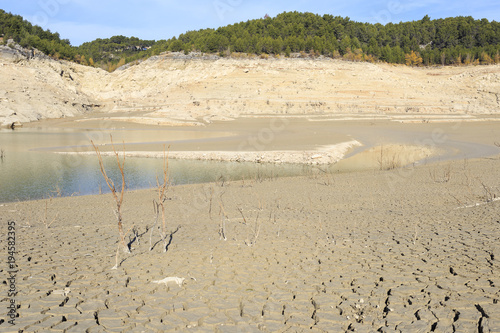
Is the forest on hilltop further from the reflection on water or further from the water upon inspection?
the reflection on water

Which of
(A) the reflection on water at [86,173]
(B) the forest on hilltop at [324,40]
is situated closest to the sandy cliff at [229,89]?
(B) the forest on hilltop at [324,40]

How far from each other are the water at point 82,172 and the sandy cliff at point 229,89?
18496 millimetres

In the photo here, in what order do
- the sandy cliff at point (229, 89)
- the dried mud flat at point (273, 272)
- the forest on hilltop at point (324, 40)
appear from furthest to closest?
the forest on hilltop at point (324, 40) → the sandy cliff at point (229, 89) → the dried mud flat at point (273, 272)

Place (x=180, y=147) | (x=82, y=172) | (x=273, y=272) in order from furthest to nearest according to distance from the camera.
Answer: (x=180, y=147), (x=82, y=172), (x=273, y=272)

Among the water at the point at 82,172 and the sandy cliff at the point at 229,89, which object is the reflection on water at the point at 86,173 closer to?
the water at the point at 82,172

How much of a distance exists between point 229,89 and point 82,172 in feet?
122

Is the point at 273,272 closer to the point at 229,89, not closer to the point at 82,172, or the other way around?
the point at 82,172

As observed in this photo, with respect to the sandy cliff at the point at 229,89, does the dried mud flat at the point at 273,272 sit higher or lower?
lower

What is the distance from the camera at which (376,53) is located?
246ft

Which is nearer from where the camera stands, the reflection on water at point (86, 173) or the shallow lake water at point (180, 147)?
the reflection on water at point (86, 173)

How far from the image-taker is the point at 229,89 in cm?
5447

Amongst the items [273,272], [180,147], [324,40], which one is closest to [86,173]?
[180,147]

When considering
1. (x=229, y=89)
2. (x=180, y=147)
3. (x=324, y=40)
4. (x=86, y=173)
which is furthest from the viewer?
(x=324, y=40)

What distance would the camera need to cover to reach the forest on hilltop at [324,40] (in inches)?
2596
